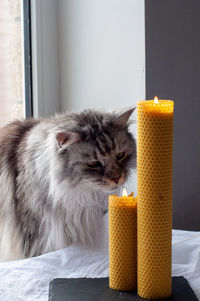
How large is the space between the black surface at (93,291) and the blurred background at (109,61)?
0.77m

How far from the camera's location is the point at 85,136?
1344mm

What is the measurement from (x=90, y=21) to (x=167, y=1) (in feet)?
1.18

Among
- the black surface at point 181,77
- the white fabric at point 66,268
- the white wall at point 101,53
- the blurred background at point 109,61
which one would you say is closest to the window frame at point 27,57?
the blurred background at point 109,61

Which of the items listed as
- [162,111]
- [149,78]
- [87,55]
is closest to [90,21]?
[87,55]

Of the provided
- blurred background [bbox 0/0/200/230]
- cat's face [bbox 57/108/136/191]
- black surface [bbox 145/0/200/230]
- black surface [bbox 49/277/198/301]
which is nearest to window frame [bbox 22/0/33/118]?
blurred background [bbox 0/0/200/230]

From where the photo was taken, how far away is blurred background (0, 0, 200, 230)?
1730mm

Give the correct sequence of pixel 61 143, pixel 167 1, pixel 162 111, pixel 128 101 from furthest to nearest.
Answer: pixel 128 101
pixel 167 1
pixel 61 143
pixel 162 111

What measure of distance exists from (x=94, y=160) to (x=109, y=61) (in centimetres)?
70

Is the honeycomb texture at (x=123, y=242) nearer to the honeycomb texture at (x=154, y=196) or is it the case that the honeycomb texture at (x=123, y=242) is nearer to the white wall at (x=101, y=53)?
the honeycomb texture at (x=154, y=196)

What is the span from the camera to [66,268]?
1.23 metres

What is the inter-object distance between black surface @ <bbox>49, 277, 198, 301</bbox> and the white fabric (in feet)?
0.09

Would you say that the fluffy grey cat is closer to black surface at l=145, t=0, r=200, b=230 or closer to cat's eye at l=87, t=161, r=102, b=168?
cat's eye at l=87, t=161, r=102, b=168

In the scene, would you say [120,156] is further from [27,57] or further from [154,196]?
[27,57]

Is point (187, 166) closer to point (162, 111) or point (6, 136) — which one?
point (6, 136)
